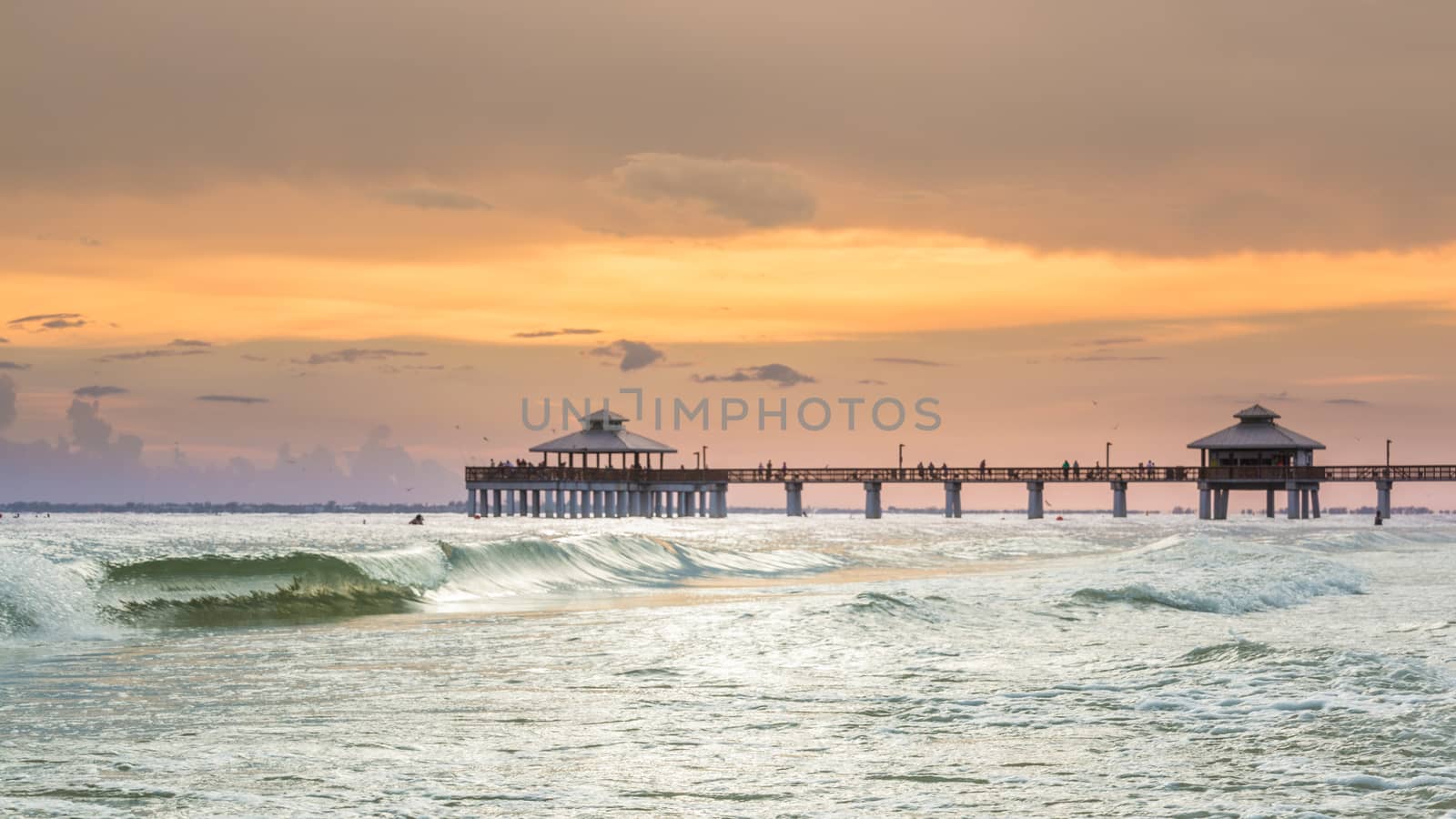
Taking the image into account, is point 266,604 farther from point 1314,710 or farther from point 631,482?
point 631,482

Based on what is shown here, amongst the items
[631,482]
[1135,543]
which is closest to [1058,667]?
[1135,543]

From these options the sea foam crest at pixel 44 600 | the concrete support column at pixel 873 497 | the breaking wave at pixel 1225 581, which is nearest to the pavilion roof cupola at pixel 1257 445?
the concrete support column at pixel 873 497

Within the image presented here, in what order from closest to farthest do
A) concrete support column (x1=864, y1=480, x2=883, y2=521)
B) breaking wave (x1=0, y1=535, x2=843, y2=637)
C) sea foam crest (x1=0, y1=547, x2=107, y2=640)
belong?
1. sea foam crest (x1=0, y1=547, x2=107, y2=640)
2. breaking wave (x1=0, y1=535, x2=843, y2=637)
3. concrete support column (x1=864, y1=480, x2=883, y2=521)

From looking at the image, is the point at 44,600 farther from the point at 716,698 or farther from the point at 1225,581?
the point at 1225,581

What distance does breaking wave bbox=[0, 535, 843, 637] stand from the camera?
1622 cm

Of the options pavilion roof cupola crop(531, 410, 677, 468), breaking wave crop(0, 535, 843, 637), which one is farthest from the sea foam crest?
pavilion roof cupola crop(531, 410, 677, 468)

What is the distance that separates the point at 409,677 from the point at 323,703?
4.71ft

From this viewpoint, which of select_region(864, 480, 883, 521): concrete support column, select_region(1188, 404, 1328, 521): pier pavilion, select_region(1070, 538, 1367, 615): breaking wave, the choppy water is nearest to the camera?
the choppy water

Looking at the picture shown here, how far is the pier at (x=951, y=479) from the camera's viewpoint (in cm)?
8531

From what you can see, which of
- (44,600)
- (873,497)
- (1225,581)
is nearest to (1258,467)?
(873,497)

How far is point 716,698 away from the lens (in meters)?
9.78

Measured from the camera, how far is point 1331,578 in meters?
21.7

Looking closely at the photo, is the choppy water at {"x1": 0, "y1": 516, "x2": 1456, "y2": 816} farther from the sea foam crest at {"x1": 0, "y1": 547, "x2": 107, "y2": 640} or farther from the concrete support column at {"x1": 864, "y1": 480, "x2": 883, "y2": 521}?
the concrete support column at {"x1": 864, "y1": 480, "x2": 883, "y2": 521}

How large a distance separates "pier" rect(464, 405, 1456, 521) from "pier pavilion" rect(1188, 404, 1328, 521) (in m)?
0.06
